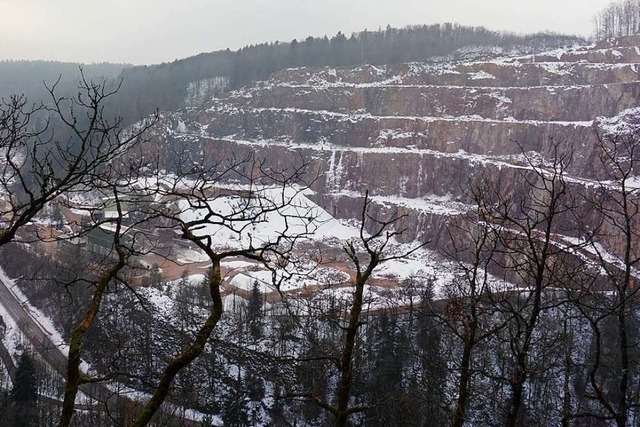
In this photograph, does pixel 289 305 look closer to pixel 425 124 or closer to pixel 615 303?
pixel 615 303

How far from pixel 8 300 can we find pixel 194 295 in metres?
11.9

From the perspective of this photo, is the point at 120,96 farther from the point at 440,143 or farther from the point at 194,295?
the point at 194,295

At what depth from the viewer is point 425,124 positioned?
41.5 metres

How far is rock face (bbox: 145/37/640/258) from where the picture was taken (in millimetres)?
35781

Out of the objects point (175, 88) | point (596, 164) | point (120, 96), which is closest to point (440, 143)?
point (596, 164)

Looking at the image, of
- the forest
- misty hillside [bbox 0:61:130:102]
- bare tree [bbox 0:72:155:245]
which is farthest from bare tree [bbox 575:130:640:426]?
misty hillside [bbox 0:61:130:102]

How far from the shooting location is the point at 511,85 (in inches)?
1686

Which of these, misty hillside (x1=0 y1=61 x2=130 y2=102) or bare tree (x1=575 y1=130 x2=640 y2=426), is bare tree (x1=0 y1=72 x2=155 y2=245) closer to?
bare tree (x1=575 y1=130 x2=640 y2=426)

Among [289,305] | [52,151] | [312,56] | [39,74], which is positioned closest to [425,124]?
[312,56]

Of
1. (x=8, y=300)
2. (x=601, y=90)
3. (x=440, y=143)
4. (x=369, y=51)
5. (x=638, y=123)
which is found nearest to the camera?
(x=8, y=300)

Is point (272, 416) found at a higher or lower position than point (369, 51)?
lower

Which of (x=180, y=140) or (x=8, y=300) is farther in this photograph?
(x=180, y=140)

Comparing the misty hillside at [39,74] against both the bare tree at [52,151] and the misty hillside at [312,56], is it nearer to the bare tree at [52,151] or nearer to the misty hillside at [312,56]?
the misty hillside at [312,56]

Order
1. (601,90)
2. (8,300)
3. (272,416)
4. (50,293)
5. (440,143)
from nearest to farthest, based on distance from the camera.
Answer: (272,416) → (50,293) → (8,300) → (601,90) → (440,143)
